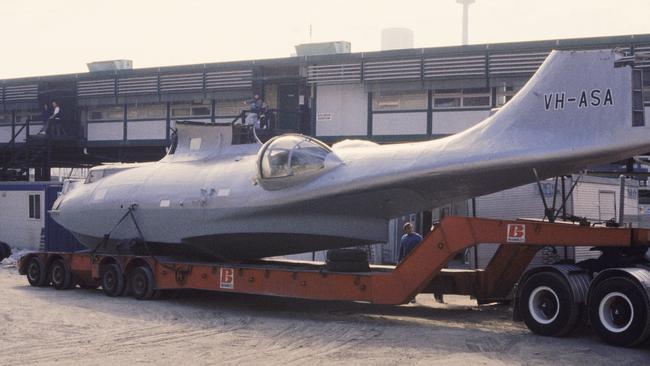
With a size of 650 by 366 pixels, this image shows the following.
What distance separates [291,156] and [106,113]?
73.4 ft

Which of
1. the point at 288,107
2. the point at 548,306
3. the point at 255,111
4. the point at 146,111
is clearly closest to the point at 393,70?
the point at 288,107

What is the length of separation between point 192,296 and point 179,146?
385cm

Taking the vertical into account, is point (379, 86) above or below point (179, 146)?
above

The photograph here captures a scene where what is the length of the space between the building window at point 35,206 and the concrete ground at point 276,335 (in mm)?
12779

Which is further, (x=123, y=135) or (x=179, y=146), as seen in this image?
(x=123, y=135)

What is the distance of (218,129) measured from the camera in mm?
20375

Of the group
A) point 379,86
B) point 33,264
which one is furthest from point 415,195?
A: point 379,86

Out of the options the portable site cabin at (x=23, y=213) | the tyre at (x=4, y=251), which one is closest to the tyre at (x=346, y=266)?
the portable site cabin at (x=23, y=213)

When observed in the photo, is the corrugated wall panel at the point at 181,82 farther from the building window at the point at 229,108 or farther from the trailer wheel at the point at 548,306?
the trailer wheel at the point at 548,306

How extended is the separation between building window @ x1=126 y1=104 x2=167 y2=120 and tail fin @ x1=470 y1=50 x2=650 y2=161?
23.3 metres

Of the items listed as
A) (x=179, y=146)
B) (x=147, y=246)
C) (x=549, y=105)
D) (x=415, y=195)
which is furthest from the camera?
(x=179, y=146)

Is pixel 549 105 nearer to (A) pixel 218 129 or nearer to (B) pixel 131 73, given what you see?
(A) pixel 218 129

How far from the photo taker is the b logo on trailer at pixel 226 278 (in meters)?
17.0

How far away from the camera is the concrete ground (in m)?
11.5
